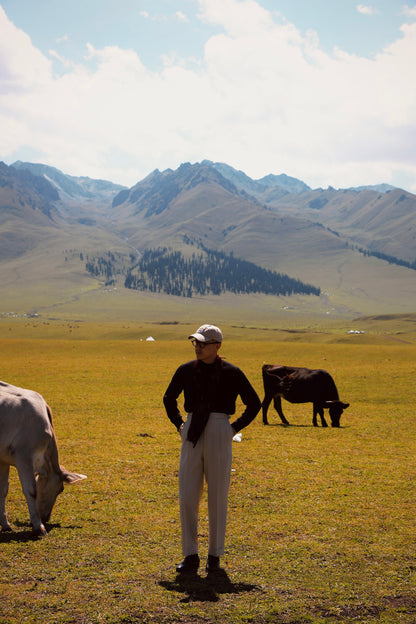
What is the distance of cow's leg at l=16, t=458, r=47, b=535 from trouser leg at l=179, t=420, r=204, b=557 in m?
3.38

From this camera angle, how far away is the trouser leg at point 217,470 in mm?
8688

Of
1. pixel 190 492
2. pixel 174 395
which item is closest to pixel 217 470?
pixel 190 492

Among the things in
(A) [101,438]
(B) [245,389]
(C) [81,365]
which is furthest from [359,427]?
(C) [81,365]

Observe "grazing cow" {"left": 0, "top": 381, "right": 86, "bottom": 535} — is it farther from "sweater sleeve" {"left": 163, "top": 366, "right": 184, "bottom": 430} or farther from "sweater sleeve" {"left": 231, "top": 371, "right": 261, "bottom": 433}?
"sweater sleeve" {"left": 231, "top": 371, "right": 261, "bottom": 433}

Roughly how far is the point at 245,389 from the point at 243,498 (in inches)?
200

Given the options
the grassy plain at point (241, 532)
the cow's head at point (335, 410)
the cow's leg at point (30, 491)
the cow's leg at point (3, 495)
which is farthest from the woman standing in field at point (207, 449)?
the cow's head at point (335, 410)

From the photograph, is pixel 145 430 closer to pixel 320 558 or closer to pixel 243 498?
pixel 243 498

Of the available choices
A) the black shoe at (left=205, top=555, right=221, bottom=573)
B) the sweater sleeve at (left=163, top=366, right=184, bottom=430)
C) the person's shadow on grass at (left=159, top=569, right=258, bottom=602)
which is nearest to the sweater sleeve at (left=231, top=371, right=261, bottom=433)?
the sweater sleeve at (left=163, top=366, right=184, bottom=430)

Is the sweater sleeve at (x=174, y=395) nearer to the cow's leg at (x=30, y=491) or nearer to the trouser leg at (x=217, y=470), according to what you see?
the trouser leg at (x=217, y=470)

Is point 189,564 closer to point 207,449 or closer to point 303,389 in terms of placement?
point 207,449

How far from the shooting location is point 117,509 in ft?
39.4

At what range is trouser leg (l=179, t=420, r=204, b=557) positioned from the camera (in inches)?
344

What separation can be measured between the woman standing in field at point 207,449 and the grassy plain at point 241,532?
0.65 meters

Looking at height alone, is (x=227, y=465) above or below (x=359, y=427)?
above
